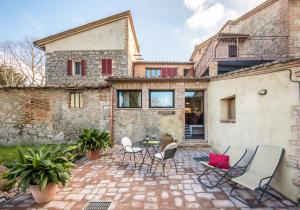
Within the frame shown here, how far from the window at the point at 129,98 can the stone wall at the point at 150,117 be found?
0.73 ft

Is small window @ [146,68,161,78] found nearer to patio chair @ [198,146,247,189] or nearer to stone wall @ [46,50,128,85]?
stone wall @ [46,50,128,85]

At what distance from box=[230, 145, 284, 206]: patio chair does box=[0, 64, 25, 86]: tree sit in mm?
20867

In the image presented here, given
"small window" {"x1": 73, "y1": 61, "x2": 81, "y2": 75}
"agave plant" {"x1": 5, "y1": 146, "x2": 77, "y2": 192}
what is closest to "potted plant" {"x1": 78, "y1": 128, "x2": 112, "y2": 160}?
"agave plant" {"x1": 5, "y1": 146, "x2": 77, "y2": 192}

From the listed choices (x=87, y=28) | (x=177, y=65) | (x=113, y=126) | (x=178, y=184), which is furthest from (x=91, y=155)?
(x=177, y=65)

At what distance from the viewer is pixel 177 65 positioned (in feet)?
48.0

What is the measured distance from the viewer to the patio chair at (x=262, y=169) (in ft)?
10.1

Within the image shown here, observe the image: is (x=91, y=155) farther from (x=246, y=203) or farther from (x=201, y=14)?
(x=201, y=14)

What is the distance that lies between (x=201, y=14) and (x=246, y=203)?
336 inches

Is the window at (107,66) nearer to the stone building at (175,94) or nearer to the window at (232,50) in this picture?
the stone building at (175,94)

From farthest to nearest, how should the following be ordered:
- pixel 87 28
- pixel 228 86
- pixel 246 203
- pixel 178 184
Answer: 1. pixel 87 28
2. pixel 228 86
3. pixel 178 184
4. pixel 246 203

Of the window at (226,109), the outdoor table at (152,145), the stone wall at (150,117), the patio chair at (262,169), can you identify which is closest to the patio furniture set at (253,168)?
the patio chair at (262,169)

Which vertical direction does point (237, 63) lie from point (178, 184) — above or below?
above

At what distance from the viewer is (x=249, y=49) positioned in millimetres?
10086

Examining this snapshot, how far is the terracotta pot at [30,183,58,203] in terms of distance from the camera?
3068 millimetres
